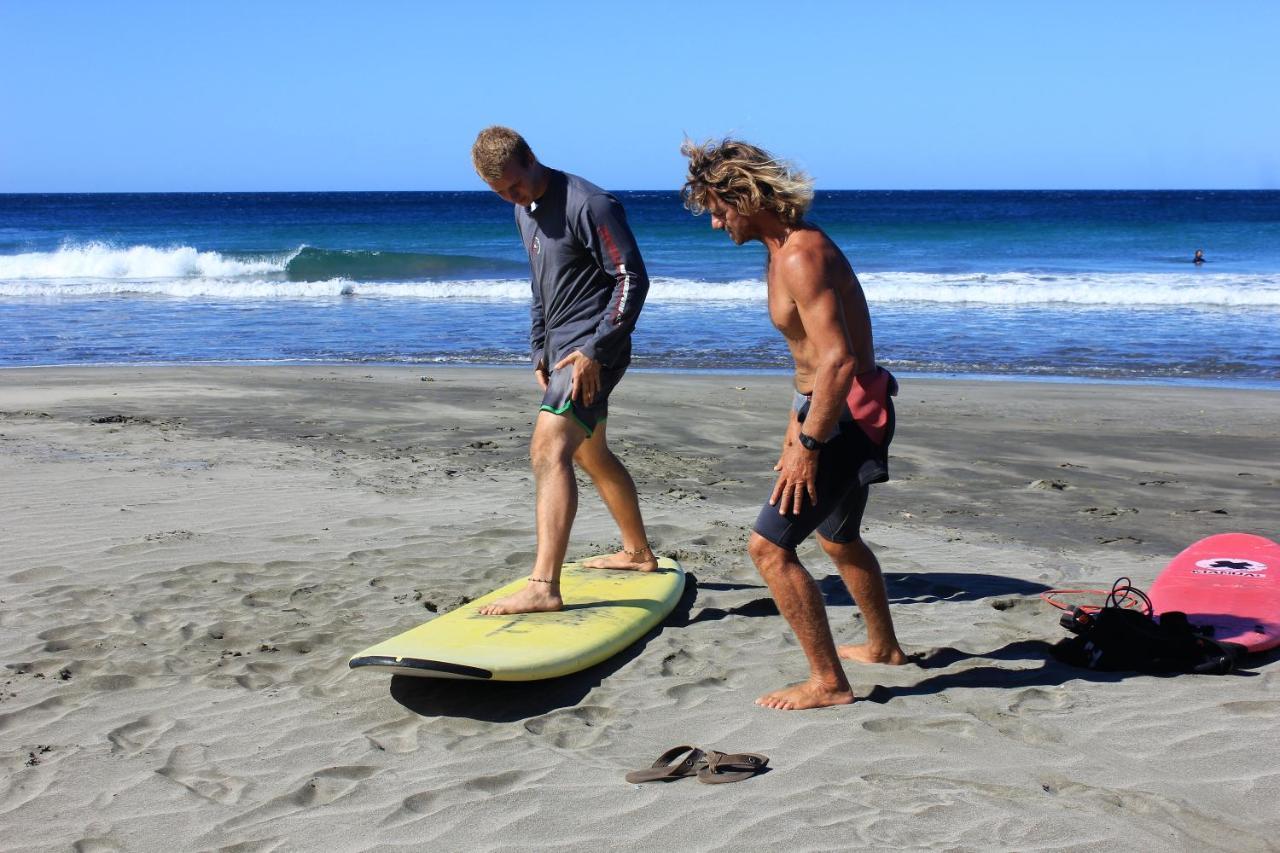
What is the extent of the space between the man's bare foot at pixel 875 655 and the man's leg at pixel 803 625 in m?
0.41

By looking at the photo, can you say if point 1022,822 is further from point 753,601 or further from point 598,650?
point 753,601

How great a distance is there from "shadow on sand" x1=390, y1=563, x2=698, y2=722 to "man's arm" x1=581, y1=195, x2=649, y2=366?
1198mm

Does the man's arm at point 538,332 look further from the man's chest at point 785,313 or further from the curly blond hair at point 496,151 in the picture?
the man's chest at point 785,313

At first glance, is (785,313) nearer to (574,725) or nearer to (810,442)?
(810,442)

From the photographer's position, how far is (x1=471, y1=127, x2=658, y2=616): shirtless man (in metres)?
4.48

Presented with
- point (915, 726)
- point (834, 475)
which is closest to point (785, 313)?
point (834, 475)

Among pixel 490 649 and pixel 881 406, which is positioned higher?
pixel 881 406

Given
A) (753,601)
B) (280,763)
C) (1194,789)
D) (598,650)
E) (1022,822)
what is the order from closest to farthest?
(1022,822)
(1194,789)
(280,763)
(598,650)
(753,601)

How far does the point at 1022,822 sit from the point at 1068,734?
694 millimetres

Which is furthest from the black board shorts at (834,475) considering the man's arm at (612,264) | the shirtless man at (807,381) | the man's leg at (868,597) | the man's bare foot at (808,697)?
the man's arm at (612,264)

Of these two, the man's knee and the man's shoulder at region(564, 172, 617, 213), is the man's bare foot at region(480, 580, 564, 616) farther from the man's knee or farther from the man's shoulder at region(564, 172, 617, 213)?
the man's shoulder at region(564, 172, 617, 213)

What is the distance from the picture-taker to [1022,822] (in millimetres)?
2994

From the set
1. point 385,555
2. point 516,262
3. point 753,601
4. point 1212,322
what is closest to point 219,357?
point 385,555

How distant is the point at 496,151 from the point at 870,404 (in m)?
1.76
